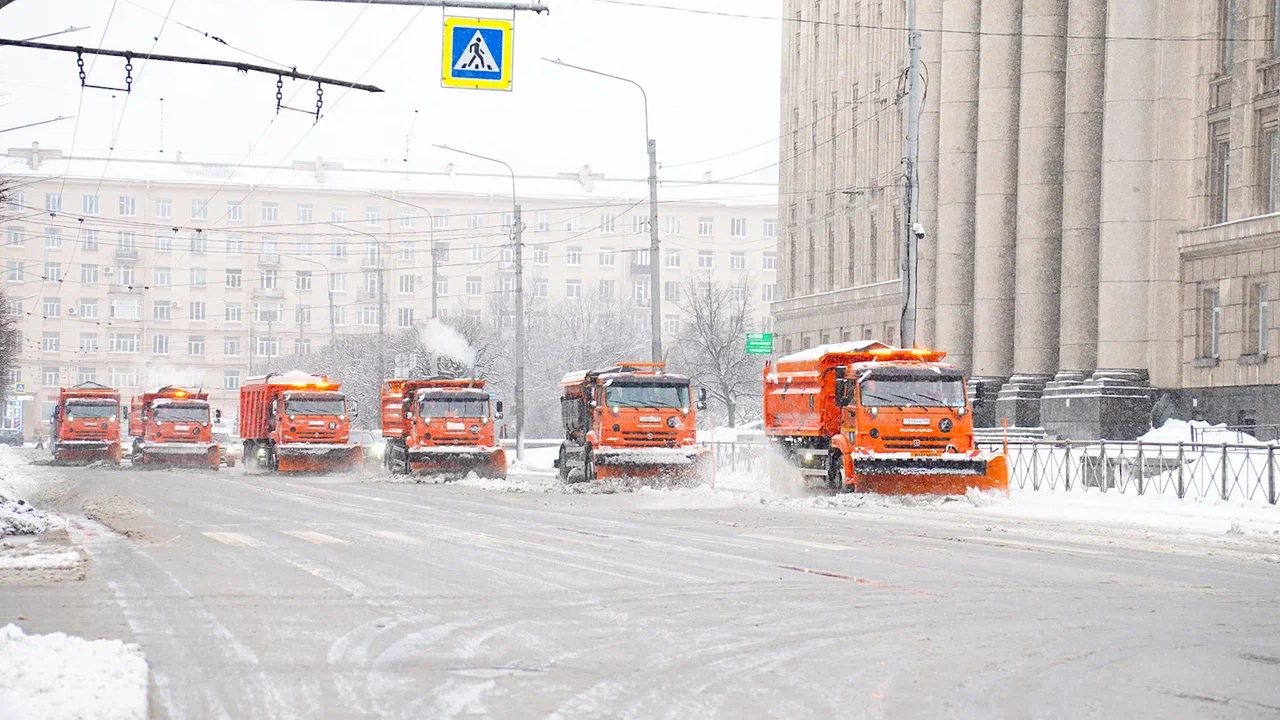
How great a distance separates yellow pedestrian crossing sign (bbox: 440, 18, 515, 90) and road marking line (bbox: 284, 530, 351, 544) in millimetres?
5701

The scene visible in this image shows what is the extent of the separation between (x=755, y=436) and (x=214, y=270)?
81.8 m

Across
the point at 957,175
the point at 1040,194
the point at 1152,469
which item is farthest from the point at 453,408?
the point at 1152,469

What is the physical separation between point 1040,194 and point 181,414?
94.6ft

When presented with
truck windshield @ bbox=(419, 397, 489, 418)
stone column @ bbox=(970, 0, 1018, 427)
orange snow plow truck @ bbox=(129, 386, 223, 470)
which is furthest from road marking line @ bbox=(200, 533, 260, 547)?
orange snow plow truck @ bbox=(129, 386, 223, 470)

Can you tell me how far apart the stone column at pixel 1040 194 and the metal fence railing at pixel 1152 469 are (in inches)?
541

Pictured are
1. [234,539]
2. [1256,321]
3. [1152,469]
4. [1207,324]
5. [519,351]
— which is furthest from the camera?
[519,351]

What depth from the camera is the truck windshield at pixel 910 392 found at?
29.0 metres

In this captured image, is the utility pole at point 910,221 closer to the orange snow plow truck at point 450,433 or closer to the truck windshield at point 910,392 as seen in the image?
the truck windshield at point 910,392

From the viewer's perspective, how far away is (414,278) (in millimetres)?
127562

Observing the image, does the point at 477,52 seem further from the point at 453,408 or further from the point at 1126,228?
the point at 1126,228

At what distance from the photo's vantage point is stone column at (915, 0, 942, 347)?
55219 millimetres

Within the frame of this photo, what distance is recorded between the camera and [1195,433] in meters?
37.0

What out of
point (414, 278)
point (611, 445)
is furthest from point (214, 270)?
point (611, 445)

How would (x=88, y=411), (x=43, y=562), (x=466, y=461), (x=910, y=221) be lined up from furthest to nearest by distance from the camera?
(x=88, y=411), (x=466, y=461), (x=910, y=221), (x=43, y=562)
